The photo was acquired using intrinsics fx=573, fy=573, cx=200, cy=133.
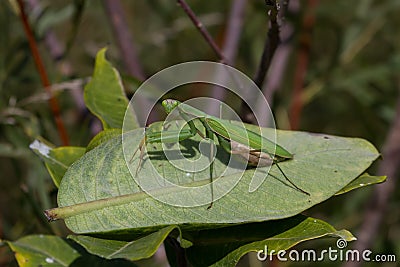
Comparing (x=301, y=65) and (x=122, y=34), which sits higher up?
(x=122, y=34)

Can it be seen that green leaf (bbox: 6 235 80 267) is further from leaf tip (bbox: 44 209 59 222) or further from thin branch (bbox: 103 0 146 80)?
thin branch (bbox: 103 0 146 80)

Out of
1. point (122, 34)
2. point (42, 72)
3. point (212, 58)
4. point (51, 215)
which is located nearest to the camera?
point (51, 215)

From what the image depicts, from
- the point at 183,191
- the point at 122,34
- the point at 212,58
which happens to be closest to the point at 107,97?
the point at 183,191

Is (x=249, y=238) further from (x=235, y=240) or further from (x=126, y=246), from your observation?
(x=126, y=246)

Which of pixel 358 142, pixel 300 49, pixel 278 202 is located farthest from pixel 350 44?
pixel 278 202

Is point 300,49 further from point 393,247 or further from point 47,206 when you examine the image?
point 47,206

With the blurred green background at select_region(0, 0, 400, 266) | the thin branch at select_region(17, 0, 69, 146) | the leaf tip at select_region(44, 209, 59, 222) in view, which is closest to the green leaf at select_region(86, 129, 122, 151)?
the leaf tip at select_region(44, 209, 59, 222)

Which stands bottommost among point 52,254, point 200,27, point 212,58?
point 212,58
